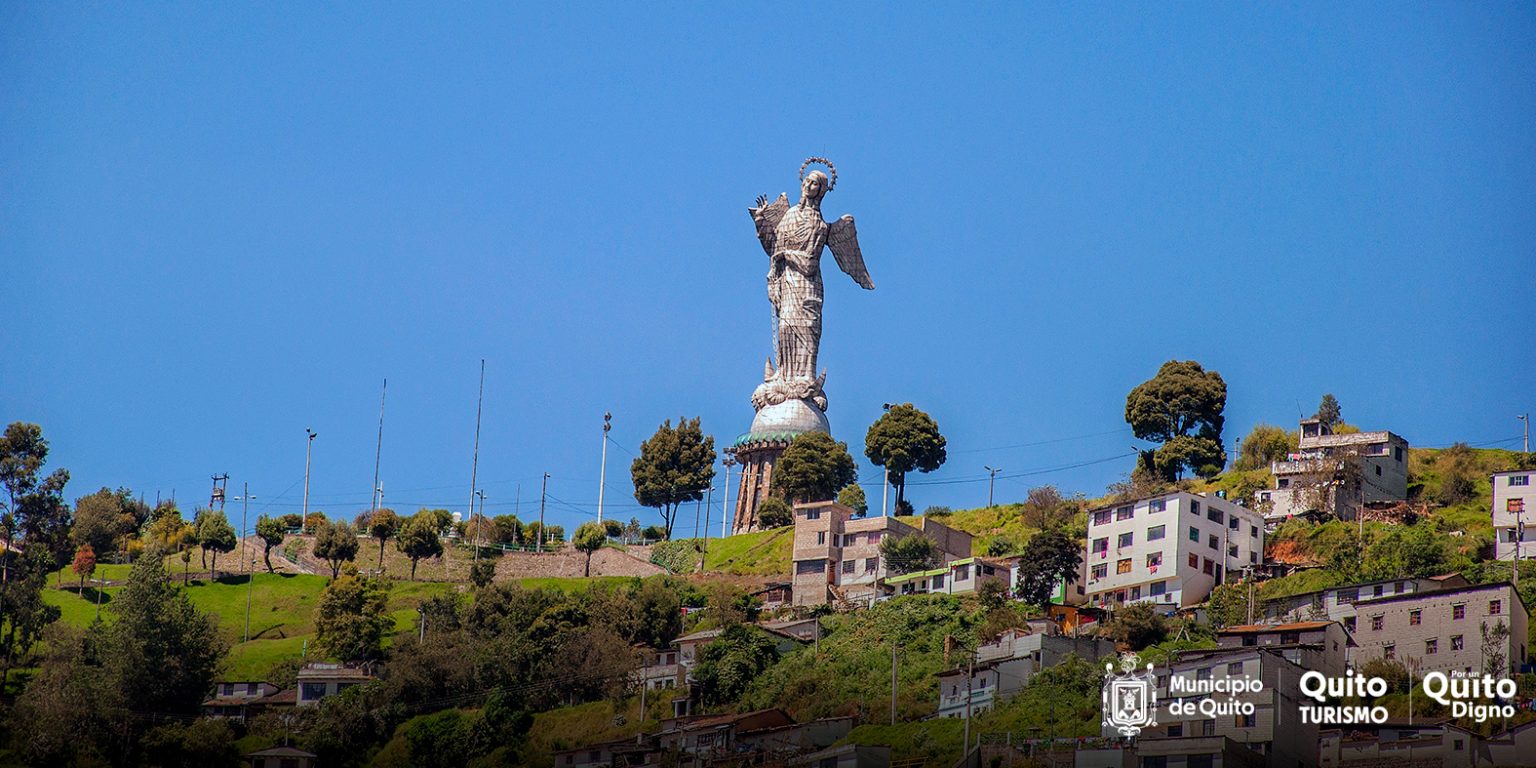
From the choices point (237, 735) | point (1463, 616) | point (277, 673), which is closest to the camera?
point (1463, 616)

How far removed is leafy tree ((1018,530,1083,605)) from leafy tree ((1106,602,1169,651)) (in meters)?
5.99

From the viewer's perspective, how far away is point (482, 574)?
103 meters

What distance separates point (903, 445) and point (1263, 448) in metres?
15.4

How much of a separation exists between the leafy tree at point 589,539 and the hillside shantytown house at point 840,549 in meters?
13.5

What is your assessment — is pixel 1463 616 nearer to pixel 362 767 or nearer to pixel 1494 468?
pixel 1494 468

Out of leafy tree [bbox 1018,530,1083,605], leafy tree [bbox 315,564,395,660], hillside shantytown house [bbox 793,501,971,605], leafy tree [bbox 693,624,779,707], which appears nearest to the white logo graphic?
leafy tree [bbox 1018,530,1083,605]

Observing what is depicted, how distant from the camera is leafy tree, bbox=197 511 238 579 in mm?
112250

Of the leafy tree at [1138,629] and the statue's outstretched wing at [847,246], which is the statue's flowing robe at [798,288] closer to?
the statue's outstretched wing at [847,246]

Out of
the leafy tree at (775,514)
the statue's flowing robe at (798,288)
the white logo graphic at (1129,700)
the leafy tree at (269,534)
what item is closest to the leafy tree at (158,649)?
the leafy tree at (269,534)

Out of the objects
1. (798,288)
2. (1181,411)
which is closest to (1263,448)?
(1181,411)

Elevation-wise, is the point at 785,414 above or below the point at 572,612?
above

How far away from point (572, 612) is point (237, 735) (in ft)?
40.9

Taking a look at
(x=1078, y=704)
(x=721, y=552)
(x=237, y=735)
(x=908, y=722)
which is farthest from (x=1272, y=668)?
(x=721, y=552)

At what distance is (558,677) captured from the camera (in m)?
86.4
